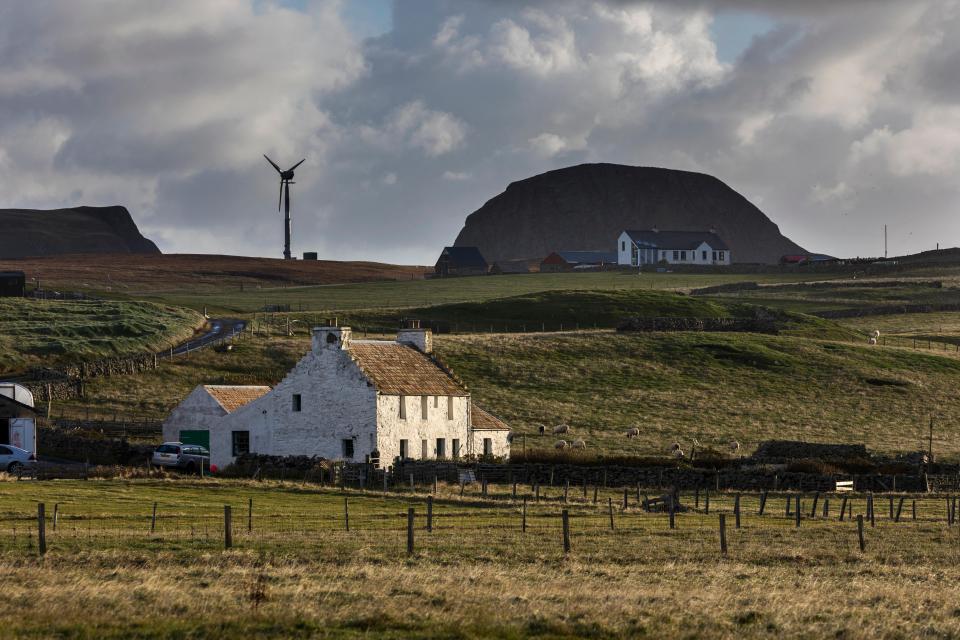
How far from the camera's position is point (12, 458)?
220 ft

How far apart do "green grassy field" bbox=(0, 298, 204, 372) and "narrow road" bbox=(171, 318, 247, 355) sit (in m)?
1.48

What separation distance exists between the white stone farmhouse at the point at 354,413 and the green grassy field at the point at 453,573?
55.5 ft

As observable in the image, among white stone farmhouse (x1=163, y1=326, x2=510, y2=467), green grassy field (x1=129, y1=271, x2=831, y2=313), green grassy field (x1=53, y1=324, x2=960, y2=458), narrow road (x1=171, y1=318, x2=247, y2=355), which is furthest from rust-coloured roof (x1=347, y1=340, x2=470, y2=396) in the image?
green grassy field (x1=129, y1=271, x2=831, y2=313)

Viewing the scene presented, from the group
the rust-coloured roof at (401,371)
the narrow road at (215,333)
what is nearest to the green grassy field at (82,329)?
the narrow road at (215,333)

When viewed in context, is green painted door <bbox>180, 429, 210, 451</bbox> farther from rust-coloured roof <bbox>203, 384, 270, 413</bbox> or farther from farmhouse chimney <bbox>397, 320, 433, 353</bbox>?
farmhouse chimney <bbox>397, 320, 433, 353</bbox>

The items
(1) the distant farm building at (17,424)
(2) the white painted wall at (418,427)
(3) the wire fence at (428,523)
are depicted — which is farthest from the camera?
(1) the distant farm building at (17,424)

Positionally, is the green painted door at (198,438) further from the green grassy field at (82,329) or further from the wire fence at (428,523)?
the green grassy field at (82,329)

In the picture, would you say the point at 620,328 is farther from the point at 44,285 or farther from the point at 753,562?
the point at 753,562

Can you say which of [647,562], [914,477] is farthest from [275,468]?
[647,562]

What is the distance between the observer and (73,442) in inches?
2968

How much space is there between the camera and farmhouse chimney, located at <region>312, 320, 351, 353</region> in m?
73.3

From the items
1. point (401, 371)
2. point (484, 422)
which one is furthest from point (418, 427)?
point (484, 422)

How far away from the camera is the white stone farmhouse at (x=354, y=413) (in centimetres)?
7169

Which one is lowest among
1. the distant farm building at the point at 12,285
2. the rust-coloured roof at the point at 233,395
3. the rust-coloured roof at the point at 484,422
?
the rust-coloured roof at the point at 484,422
